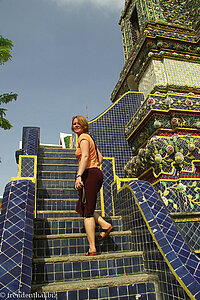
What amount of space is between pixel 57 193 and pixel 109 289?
10.7ft

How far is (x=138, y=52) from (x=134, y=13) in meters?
4.82

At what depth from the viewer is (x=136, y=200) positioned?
2.93 m

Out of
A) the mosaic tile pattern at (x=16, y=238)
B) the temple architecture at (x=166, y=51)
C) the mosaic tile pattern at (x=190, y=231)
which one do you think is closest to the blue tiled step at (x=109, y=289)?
the mosaic tile pattern at (x=16, y=238)

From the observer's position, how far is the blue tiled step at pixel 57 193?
5.21 m

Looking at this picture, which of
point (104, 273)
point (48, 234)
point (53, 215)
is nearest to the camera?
point (104, 273)

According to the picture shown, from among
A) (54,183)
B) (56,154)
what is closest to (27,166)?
(54,183)

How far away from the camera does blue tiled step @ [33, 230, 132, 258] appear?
2783mm

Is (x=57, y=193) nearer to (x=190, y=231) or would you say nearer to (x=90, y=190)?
(x=90, y=190)

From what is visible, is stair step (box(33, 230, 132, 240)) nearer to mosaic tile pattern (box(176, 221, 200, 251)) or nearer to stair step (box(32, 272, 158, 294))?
stair step (box(32, 272, 158, 294))

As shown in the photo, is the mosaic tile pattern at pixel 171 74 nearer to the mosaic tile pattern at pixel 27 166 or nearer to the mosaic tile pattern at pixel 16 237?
the mosaic tile pattern at pixel 27 166

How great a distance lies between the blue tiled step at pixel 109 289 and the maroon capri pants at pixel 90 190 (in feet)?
2.40

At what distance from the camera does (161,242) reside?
2328mm

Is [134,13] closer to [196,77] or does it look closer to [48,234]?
[196,77]

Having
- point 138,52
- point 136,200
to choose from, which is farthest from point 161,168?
point 138,52
